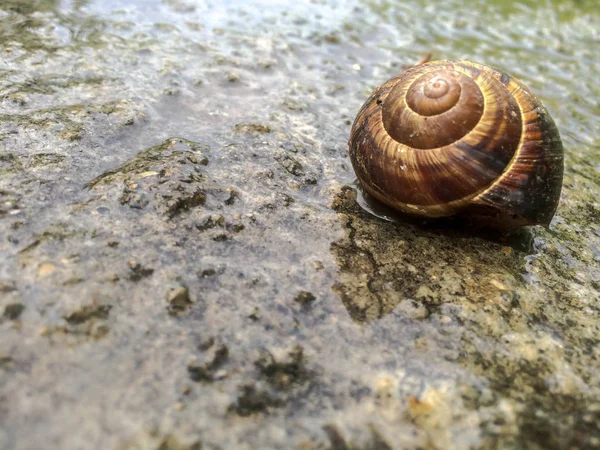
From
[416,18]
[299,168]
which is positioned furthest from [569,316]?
[416,18]

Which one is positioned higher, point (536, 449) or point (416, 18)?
point (416, 18)

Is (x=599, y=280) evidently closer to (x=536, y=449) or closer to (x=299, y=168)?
(x=536, y=449)

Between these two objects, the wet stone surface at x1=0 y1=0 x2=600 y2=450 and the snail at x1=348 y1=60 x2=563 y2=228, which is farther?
the snail at x1=348 y1=60 x2=563 y2=228

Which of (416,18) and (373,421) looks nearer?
(373,421)

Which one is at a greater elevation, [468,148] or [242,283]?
[468,148]
